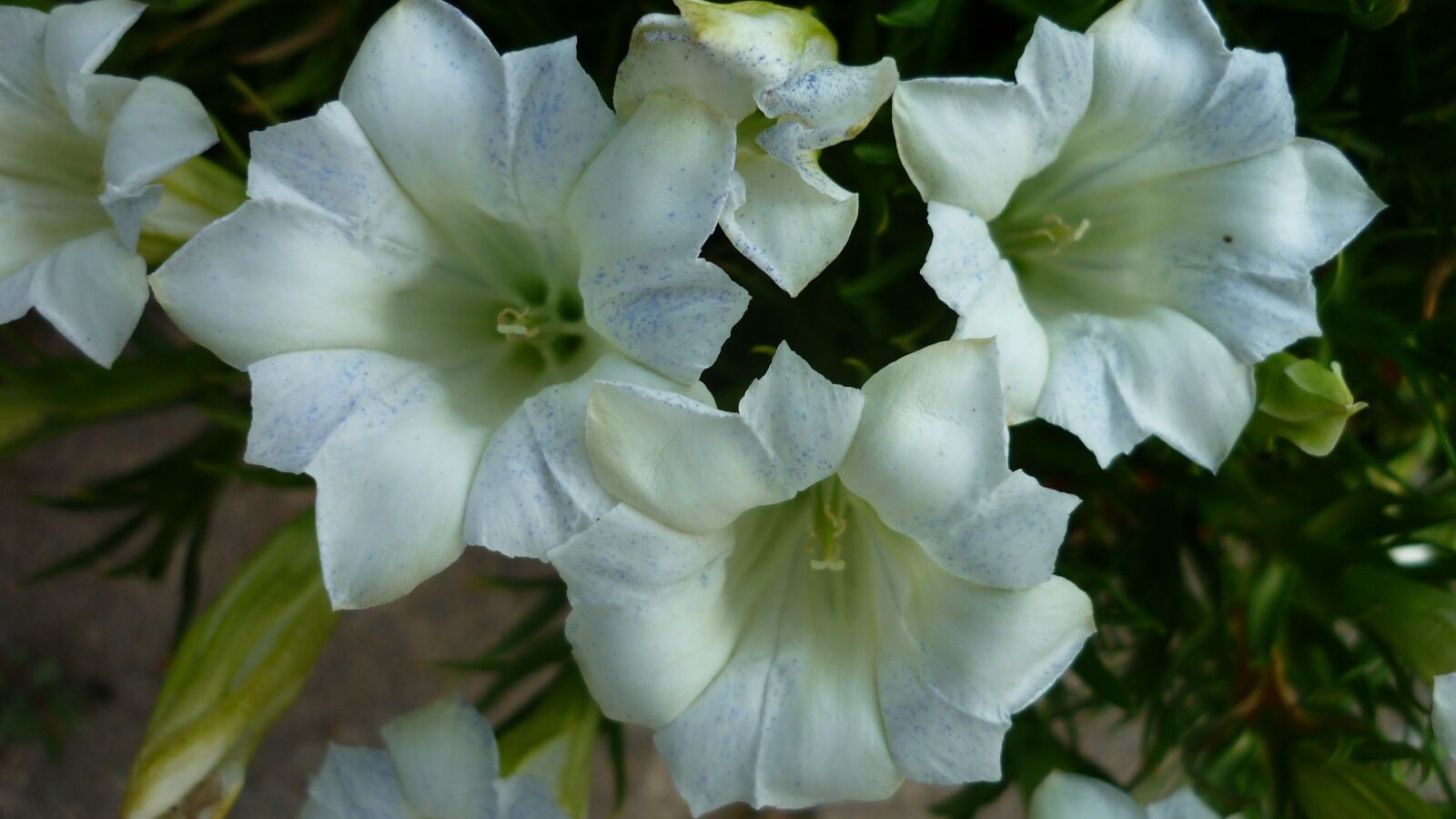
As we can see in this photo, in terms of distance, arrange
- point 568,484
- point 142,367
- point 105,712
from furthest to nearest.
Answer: point 105,712 < point 142,367 < point 568,484

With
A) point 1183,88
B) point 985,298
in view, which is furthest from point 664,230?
point 1183,88

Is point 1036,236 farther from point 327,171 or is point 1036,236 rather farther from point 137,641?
point 137,641

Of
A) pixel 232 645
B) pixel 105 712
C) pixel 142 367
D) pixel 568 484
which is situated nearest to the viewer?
pixel 568 484

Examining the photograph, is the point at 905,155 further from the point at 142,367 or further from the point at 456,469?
the point at 142,367

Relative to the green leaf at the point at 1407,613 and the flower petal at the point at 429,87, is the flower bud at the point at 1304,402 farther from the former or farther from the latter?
the flower petal at the point at 429,87

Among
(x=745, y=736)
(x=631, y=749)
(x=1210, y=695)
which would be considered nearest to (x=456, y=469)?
(x=745, y=736)

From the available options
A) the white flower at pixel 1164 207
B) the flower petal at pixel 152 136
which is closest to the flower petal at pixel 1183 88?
the white flower at pixel 1164 207
